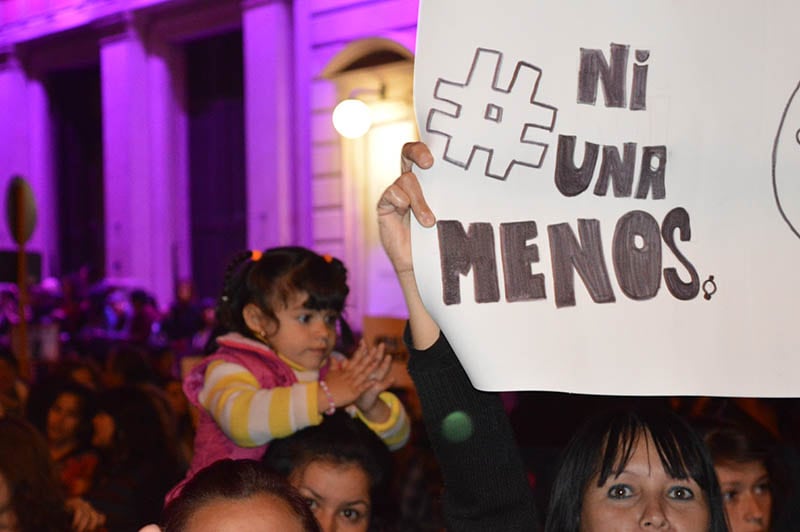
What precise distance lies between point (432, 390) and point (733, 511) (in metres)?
1.18

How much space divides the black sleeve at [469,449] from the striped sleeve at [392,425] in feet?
2.77

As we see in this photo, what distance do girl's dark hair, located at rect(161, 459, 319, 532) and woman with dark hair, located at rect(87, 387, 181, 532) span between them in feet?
6.01

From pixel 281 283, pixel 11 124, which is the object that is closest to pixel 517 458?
pixel 281 283

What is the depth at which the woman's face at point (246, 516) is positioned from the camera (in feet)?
4.59

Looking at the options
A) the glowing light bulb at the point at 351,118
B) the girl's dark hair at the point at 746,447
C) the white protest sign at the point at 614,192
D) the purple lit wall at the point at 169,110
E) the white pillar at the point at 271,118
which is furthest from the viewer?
the white pillar at the point at 271,118

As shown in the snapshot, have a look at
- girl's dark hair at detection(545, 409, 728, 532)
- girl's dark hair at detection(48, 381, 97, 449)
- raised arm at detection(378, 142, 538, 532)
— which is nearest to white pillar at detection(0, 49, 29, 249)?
girl's dark hair at detection(48, 381, 97, 449)

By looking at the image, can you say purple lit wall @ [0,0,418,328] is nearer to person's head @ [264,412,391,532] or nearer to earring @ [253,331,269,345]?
earring @ [253,331,269,345]

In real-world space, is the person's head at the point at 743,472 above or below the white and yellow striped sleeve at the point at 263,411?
below

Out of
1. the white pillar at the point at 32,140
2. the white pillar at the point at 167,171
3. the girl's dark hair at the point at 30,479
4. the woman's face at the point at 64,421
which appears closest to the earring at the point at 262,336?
the girl's dark hair at the point at 30,479

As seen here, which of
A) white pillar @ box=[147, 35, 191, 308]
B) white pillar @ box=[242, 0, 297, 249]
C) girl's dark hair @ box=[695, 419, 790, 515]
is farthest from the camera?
white pillar @ box=[147, 35, 191, 308]

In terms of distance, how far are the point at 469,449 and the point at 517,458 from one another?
0.10m

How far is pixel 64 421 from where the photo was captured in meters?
4.00

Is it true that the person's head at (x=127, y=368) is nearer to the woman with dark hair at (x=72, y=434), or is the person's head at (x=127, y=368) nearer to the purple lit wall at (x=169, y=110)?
the woman with dark hair at (x=72, y=434)

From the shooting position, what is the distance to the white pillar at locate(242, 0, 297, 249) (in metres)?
13.0
